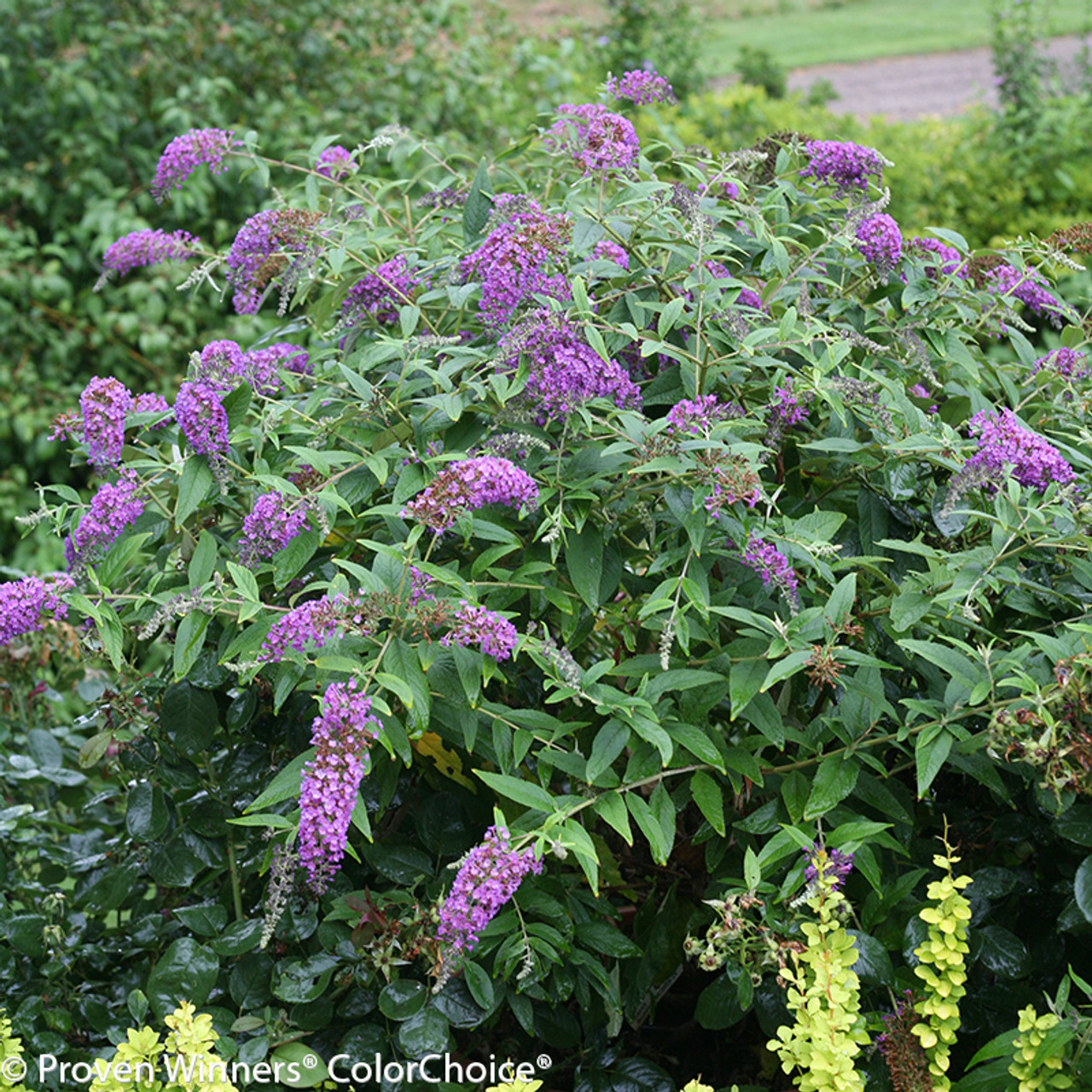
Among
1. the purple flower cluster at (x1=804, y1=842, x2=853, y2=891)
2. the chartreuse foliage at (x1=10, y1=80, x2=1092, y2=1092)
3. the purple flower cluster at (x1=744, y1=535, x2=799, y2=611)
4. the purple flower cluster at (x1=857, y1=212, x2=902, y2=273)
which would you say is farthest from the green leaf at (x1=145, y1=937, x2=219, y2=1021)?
the purple flower cluster at (x1=857, y1=212, x2=902, y2=273)

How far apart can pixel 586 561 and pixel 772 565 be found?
30cm

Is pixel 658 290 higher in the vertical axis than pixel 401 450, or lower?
higher

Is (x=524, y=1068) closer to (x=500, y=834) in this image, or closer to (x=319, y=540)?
(x=500, y=834)

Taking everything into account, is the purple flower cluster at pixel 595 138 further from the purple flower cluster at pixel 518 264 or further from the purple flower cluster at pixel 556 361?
the purple flower cluster at pixel 556 361

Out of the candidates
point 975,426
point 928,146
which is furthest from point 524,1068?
point 928,146

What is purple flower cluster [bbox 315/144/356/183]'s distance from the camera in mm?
2686

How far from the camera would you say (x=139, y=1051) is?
1.87 m

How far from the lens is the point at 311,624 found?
1.76 meters

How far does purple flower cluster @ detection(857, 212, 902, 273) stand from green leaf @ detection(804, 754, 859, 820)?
946 mm

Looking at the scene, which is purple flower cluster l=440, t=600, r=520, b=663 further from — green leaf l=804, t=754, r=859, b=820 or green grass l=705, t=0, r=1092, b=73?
green grass l=705, t=0, r=1092, b=73

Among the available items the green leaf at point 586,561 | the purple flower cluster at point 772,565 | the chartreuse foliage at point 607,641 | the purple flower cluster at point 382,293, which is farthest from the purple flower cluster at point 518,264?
the purple flower cluster at point 772,565

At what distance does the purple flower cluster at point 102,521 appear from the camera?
6.73 feet

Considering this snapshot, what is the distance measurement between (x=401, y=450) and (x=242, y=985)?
97 centimetres

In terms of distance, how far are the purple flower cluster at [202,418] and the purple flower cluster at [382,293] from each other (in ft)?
1.52
